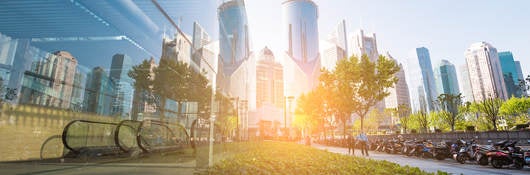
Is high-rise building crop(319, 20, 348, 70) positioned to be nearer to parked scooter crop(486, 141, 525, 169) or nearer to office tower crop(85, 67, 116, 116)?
parked scooter crop(486, 141, 525, 169)

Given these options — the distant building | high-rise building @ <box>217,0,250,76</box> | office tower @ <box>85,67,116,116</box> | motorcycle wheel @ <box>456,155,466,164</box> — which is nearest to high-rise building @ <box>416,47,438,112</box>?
motorcycle wheel @ <box>456,155,466,164</box>

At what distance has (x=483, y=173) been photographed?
725 centimetres

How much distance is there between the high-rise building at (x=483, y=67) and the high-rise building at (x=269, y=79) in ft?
282

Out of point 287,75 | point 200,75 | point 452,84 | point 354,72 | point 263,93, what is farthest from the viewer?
point 452,84

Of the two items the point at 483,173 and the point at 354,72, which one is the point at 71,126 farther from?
the point at 354,72

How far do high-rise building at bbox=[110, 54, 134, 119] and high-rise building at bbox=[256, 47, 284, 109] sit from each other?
370 feet

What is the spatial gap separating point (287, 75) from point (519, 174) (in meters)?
140

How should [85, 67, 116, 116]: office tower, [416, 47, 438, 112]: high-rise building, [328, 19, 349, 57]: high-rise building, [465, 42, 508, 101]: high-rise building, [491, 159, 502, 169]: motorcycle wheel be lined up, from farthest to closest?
[416, 47, 438, 112]: high-rise building → [328, 19, 349, 57]: high-rise building → [465, 42, 508, 101]: high-rise building → [491, 159, 502, 169]: motorcycle wheel → [85, 67, 116, 116]: office tower

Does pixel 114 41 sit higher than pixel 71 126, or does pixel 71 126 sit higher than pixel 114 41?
pixel 114 41

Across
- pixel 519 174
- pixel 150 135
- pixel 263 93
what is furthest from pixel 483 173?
pixel 263 93

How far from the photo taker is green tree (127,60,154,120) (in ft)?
25.0

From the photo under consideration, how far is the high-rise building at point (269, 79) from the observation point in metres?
126

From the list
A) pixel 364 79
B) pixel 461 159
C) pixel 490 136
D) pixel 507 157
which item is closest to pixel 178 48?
pixel 507 157

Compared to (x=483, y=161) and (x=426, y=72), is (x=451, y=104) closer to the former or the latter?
(x=483, y=161)
